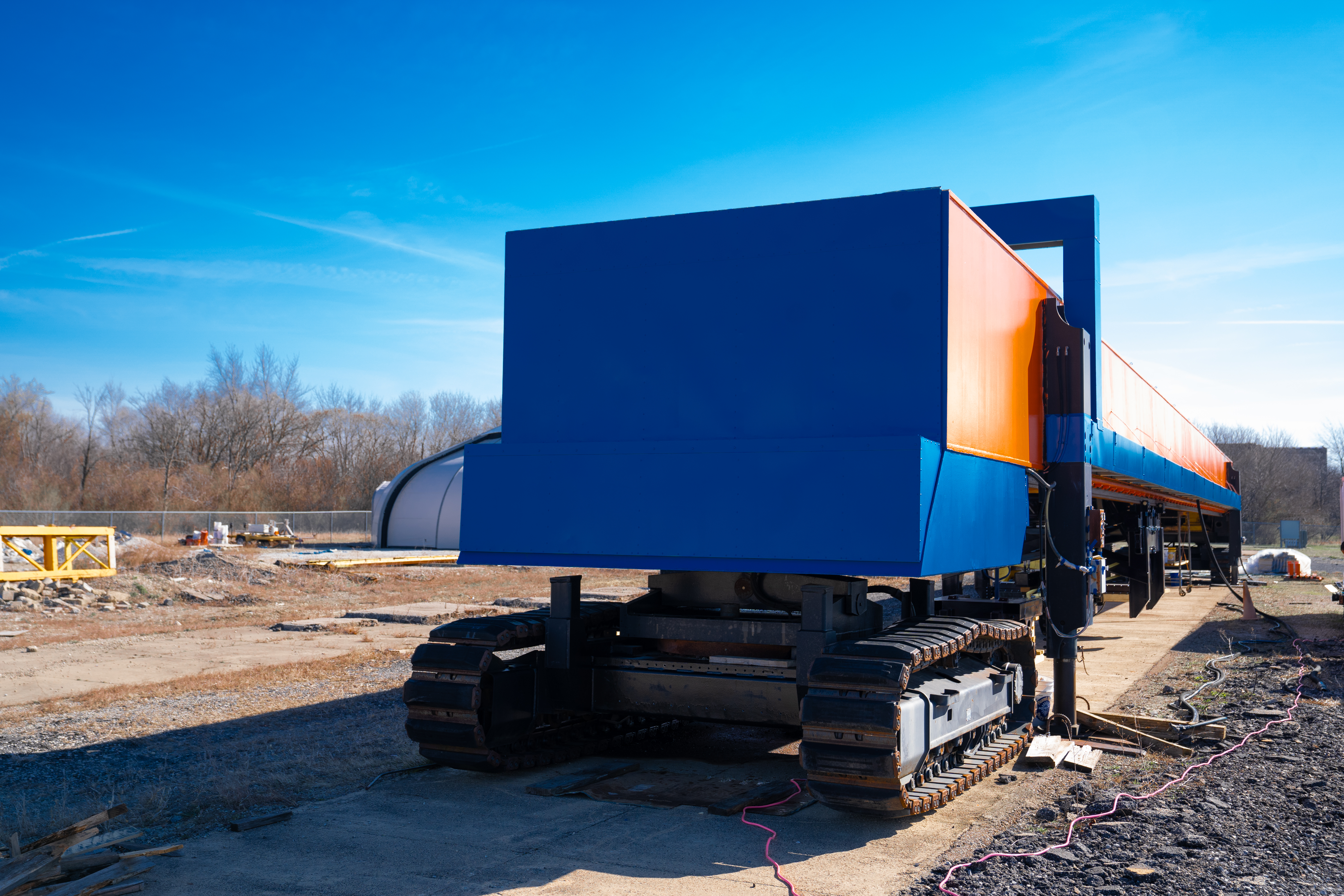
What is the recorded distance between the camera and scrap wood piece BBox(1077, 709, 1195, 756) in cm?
759

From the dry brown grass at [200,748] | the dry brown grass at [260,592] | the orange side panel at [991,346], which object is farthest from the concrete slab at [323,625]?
the orange side panel at [991,346]

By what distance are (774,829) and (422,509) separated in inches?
1384

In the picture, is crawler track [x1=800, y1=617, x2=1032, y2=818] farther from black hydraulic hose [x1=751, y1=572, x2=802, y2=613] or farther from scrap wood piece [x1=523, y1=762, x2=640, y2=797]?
scrap wood piece [x1=523, y1=762, x2=640, y2=797]

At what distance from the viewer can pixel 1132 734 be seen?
8148 mm

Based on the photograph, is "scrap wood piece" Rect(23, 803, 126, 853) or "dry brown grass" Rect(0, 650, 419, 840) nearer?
"scrap wood piece" Rect(23, 803, 126, 853)

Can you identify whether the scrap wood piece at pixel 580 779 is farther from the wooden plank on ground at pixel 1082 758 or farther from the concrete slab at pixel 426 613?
→ the concrete slab at pixel 426 613

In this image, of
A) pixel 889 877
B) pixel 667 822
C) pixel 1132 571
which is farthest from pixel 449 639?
pixel 1132 571

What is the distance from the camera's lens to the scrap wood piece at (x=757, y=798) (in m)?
5.91

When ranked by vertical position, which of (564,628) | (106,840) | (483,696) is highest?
(564,628)

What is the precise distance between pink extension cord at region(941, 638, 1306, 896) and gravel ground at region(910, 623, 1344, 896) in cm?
3

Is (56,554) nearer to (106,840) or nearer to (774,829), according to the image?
(106,840)

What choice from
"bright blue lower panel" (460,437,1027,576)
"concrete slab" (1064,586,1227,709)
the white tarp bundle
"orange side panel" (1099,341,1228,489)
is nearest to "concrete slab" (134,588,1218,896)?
"bright blue lower panel" (460,437,1027,576)

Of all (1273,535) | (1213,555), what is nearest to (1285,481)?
(1273,535)

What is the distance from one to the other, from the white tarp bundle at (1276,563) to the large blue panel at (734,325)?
3016 cm
